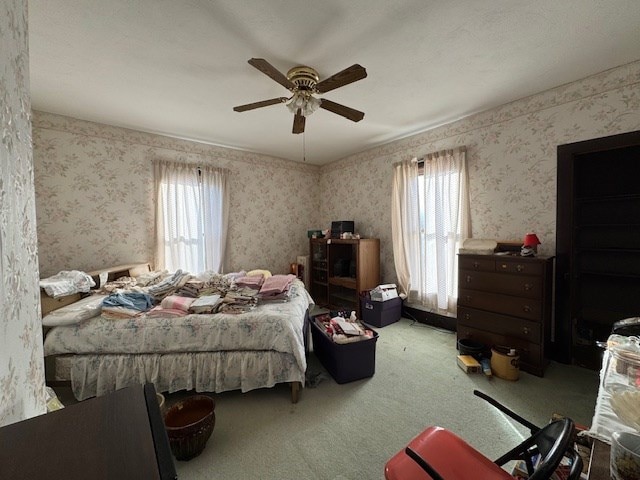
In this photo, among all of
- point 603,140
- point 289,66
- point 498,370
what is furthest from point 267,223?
point 603,140

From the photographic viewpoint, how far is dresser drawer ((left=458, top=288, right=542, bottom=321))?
2125 millimetres

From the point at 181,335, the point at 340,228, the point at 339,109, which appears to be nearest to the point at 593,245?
the point at 339,109

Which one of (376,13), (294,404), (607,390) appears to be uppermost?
(376,13)

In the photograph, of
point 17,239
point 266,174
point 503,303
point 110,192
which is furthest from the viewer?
point 266,174

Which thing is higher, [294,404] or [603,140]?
[603,140]

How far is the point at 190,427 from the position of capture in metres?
1.37

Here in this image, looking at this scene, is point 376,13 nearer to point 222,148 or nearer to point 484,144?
point 484,144

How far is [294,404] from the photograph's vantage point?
185cm

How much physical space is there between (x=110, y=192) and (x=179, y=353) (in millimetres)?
2347

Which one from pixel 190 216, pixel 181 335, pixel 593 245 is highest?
pixel 190 216

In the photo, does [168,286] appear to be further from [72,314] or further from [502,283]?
[502,283]

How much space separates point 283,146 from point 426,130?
2.01 m

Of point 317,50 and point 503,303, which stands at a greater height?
point 317,50

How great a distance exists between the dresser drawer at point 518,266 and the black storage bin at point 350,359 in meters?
1.31
